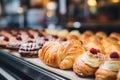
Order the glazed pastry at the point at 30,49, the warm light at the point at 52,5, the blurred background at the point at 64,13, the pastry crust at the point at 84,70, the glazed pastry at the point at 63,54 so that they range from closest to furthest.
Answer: the pastry crust at the point at 84,70, the glazed pastry at the point at 63,54, the glazed pastry at the point at 30,49, the blurred background at the point at 64,13, the warm light at the point at 52,5

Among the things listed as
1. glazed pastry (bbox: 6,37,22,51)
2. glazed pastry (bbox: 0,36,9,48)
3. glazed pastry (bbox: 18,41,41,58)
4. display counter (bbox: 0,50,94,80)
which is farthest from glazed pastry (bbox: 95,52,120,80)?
glazed pastry (bbox: 0,36,9,48)

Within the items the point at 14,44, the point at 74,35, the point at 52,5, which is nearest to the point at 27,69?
the point at 14,44

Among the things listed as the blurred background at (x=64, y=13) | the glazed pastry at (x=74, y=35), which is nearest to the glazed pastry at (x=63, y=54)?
the glazed pastry at (x=74, y=35)

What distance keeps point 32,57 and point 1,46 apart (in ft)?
2.68

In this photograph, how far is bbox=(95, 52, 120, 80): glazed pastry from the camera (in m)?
1.46

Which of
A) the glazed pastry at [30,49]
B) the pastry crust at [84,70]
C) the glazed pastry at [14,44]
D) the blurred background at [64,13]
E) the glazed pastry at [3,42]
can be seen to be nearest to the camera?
the pastry crust at [84,70]

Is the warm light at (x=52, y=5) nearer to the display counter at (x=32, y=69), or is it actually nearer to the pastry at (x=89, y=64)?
the display counter at (x=32, y=69)

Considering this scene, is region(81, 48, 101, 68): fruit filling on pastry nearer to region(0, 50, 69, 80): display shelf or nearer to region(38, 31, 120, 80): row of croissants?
region(38, 31, 120, 80): row of croissants

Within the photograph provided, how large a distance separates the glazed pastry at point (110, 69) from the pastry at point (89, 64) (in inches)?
3.7

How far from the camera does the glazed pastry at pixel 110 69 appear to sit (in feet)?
4.77

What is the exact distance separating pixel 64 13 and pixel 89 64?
7.33 m

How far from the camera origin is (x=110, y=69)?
1.47 m

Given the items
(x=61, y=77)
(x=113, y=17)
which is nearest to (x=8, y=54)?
(x=61, y=77)

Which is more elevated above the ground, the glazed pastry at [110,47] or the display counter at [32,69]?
the glazed pastry at [110,47]
